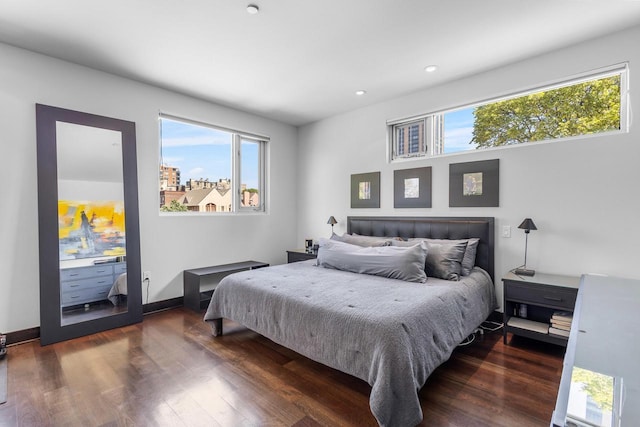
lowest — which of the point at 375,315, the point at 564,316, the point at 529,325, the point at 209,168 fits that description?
the point at 529,325

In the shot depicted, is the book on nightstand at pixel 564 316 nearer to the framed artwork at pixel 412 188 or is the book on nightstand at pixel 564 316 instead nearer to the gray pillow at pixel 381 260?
the gray pillow at pixel 381 260

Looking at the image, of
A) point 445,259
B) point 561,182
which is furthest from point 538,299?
point 561,182

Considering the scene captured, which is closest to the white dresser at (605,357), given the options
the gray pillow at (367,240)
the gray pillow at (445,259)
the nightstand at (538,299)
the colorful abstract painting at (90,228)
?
the nightstand at (538,299)

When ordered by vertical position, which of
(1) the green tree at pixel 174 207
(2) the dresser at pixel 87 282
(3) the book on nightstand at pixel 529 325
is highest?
(1) the green tree at pixel 174 207

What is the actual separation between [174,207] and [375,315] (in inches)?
121

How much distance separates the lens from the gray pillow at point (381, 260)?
2.71 metres

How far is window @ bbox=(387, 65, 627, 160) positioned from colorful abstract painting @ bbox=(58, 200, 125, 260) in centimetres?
354

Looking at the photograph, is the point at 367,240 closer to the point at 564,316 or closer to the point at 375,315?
the point at 375,315

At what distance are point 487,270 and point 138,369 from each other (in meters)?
3.34

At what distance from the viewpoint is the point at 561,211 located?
2744 mm

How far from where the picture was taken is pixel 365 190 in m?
4.27

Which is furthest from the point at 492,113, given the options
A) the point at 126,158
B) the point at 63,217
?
the point at 63,217

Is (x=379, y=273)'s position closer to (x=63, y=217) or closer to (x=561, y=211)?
(x=561, y=211)

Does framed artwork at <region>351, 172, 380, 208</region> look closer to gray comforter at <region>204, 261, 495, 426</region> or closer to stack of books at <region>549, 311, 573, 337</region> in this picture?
gray comforter at <region>204, 261, 495, 426</region>
